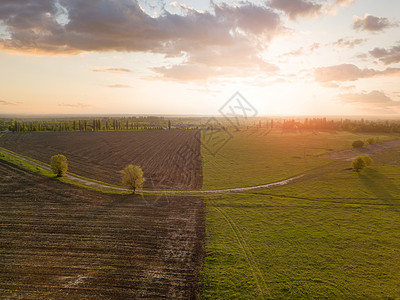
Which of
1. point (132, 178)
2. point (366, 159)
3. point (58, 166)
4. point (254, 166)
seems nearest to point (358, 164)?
point (366, 159)

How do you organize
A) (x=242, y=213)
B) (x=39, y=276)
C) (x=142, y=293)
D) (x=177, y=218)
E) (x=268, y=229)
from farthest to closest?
1. (x=242, y=213)
2. (x=177, y=218)
3. (x=268, y=229)
4. (x=39, y=276)
5. (x=142, y=293)

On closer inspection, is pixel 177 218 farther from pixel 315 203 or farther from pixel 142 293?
pixel 315 203

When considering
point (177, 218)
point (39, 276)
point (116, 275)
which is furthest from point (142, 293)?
point (177, 218)

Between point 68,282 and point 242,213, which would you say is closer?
point 68,282

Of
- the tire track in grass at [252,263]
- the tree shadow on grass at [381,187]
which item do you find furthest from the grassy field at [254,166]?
the tire track in grass at [252,263]

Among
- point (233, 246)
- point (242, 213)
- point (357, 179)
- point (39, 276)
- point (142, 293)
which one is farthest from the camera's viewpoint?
point (357, 179)

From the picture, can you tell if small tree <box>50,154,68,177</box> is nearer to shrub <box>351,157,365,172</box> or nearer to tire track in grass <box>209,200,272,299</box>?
tire track in grass <box>209,200,272,299</box>

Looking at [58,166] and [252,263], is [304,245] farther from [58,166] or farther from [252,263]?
[58,166]
